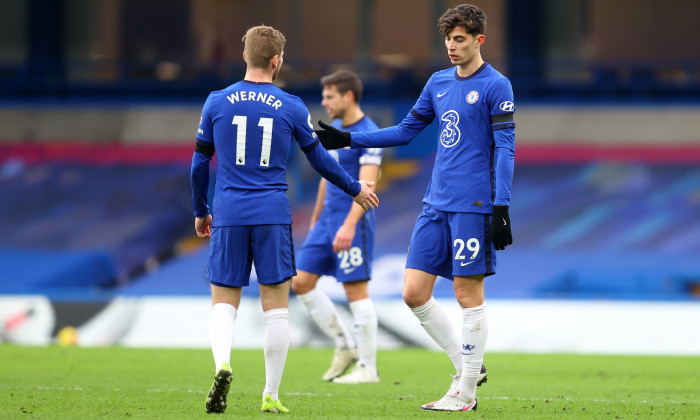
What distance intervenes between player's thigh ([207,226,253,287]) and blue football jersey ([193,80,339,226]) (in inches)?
2.0

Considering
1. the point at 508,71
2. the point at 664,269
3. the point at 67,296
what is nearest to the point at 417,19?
the point at 508,71

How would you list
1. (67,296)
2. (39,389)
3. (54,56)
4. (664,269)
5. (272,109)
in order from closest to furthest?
(272,109), (39,389), (67,296), (664,269), (54,56)

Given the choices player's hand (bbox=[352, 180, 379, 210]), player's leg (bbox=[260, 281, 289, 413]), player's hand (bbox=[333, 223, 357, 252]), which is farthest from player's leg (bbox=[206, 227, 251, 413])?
player's hand (bbox=[333, 223, 357, 252])

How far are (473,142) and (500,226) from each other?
21.7 inches

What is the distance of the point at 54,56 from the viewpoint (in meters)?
21.9

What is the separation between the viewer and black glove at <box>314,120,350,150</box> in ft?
19.3

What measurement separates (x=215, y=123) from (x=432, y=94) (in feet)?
4.35

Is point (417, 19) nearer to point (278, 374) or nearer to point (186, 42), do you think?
point (186, 42)

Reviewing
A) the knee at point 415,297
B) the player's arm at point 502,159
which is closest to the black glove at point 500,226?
the player's arm at point 502,159

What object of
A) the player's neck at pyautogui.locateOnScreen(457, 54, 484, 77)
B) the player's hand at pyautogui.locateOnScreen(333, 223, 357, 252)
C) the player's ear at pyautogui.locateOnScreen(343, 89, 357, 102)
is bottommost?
the player's hand at pyautogui.locateOnScreen(333, 223, 357, 252)

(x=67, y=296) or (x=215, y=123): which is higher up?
(x=215, y=123)

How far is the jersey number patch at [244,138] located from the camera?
529cm

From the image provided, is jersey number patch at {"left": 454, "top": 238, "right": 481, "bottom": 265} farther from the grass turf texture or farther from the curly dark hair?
the curly dark hair

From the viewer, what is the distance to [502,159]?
17.9ft
